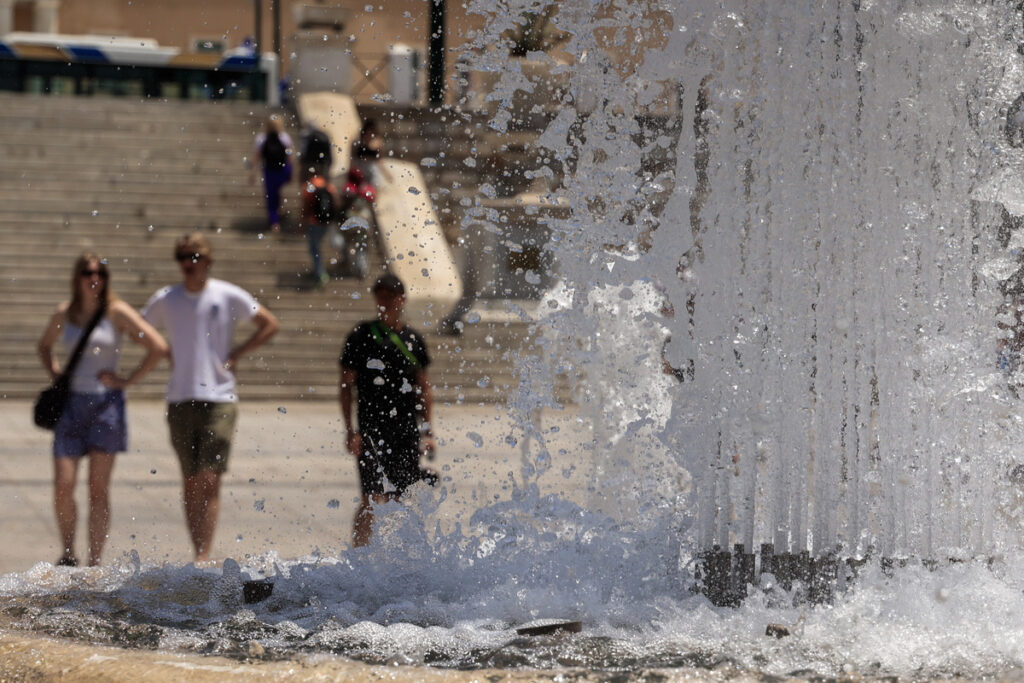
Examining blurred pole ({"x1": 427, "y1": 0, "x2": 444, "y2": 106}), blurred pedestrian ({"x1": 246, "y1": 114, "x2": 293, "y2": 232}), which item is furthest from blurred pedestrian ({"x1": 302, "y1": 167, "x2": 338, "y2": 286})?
blurred pole ({"x1": 427, "y1": 0, "x2": 444, "y2": 106})

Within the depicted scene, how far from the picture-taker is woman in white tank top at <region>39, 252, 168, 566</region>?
5.49 m

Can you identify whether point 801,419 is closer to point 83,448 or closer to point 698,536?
point 698,536

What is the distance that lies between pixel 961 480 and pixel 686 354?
1.00 meters

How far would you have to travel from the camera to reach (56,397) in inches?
215

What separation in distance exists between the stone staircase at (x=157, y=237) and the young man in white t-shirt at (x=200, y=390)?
17.0 feet

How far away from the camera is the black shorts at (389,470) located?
5203 millimetres

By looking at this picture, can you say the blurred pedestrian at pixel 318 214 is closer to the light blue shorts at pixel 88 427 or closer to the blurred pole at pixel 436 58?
the blurred pole at pixel 436 58

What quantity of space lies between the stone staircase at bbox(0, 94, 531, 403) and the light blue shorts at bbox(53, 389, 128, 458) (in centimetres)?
525

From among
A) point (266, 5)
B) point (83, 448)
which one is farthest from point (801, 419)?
point (266, 5)

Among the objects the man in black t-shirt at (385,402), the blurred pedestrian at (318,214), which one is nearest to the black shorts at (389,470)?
the man in black t-shirt at (385,402)

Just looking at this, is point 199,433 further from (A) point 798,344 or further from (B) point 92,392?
(A) point 798,344

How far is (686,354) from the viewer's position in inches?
174

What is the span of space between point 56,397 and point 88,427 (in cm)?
17

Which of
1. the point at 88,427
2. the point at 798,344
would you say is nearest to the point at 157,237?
the point at 88,427
